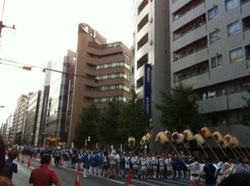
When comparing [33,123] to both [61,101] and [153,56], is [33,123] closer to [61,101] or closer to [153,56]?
[61,101]

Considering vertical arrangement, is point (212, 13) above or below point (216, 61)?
above

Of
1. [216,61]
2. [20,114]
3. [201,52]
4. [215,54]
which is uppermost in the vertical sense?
[20,114]

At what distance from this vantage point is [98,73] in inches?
3155

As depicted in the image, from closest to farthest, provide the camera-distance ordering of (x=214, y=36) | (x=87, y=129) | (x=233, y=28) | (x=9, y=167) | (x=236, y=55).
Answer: (x=9, y=167)
(x=236, y=55)
(x=233, y=28)
(x=214, y=36)
(x=87, y=129)

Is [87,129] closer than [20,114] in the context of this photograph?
Yes

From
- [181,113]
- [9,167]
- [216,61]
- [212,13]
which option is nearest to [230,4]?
[212,13]

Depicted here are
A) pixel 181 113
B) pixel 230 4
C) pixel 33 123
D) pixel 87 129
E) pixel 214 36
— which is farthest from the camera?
pixel 33 123

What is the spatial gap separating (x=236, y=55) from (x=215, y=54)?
291cm

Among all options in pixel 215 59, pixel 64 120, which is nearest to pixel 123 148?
pixel 215 59

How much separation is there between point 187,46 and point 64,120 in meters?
51.7

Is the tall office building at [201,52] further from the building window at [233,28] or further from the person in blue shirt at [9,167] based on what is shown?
the person in blue shirt at [9,167]

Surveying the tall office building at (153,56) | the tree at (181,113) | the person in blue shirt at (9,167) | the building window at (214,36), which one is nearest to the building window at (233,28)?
the building window at (214,36)

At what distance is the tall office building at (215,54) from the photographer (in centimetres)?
3117

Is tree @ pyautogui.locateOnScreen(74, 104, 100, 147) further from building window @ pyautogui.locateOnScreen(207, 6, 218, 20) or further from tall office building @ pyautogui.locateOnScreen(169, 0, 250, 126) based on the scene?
building window @ pyautogui.locateOnScreen(207, 6, 218, 20)
